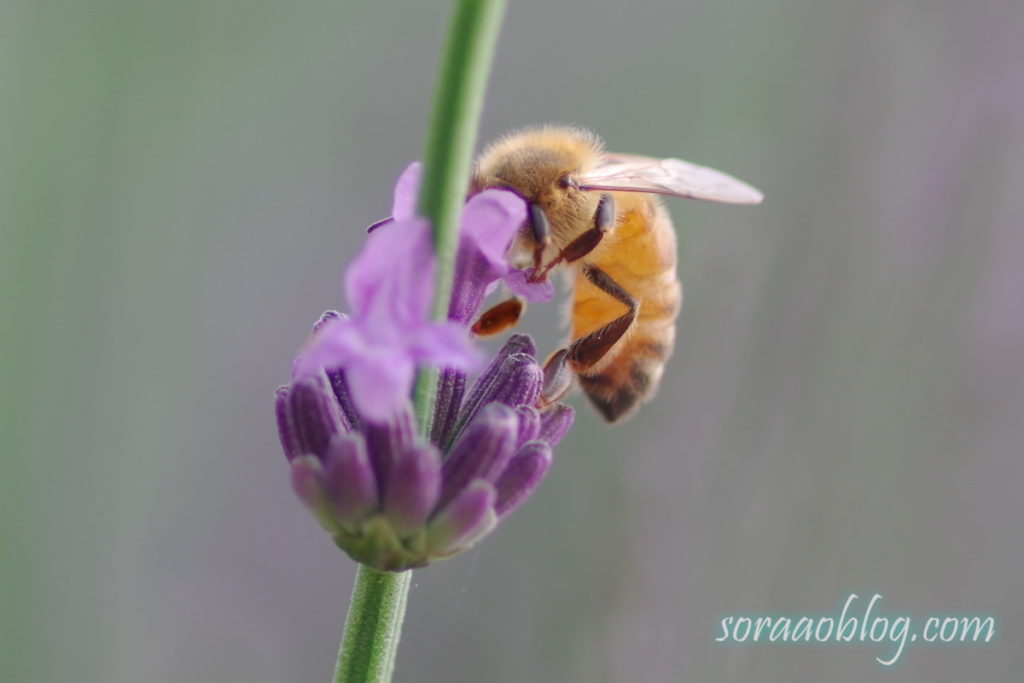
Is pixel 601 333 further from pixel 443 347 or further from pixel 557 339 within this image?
pixel 557 339

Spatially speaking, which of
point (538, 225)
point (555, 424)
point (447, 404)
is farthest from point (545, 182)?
point (447, 404)

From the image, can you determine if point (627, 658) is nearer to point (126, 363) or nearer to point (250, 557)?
point (250, 557)

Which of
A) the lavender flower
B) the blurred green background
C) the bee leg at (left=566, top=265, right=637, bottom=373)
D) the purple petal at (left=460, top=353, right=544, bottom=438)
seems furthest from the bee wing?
the blurred green background

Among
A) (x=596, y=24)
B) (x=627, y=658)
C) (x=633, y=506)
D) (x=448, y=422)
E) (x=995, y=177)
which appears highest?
(x=596, y=24)

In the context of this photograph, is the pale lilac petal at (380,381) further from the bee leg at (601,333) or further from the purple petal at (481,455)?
the bee leg at (601,333)

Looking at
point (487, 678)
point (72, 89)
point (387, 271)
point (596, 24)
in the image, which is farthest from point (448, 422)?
point (596, 24)

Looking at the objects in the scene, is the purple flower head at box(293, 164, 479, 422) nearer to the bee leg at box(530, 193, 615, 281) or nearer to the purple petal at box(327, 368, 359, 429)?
the purple petal at box(327, 368, 359, 429)
